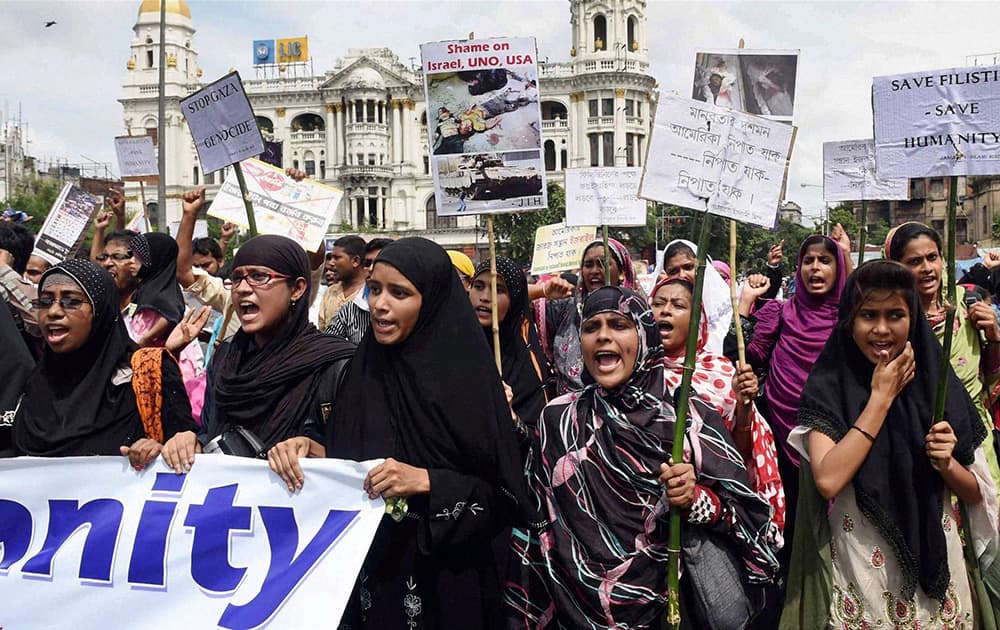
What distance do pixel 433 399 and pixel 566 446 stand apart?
0.42m

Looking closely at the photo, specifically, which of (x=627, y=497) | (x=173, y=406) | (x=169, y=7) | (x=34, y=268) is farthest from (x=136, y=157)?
(x=169, y=7)

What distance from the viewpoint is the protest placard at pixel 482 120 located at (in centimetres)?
394

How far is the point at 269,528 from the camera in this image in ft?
9.11

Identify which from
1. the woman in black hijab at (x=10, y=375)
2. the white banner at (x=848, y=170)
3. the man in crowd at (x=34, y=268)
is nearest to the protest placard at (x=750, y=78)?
the woman in black hijab at (x=10, y=375)

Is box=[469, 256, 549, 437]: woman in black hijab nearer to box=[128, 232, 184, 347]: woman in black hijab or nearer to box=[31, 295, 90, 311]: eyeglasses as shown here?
box=[128, 232, 184, 347]: woman in black hijab

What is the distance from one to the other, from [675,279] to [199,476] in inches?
78.3

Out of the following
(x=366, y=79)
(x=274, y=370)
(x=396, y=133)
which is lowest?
(x=274, y=370)

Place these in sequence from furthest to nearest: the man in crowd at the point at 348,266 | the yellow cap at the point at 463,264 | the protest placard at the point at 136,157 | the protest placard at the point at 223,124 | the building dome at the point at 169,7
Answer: the building dome at the point at 169,7
the protest placard at the point at 136,157
the man in crowd at the point at 348,266
the protest placard at the point at 223,124
the yellow cap at the point at 463,264

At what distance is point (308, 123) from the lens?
A: 238ft

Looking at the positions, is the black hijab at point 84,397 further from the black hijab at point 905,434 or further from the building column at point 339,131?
the building column at point 339,131

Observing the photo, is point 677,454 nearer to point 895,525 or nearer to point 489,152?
point 895,525

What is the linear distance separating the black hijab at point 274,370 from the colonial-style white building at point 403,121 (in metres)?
61.3

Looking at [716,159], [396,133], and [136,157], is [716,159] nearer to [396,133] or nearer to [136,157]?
[136,157]

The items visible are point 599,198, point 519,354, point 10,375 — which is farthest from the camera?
point 599,198
